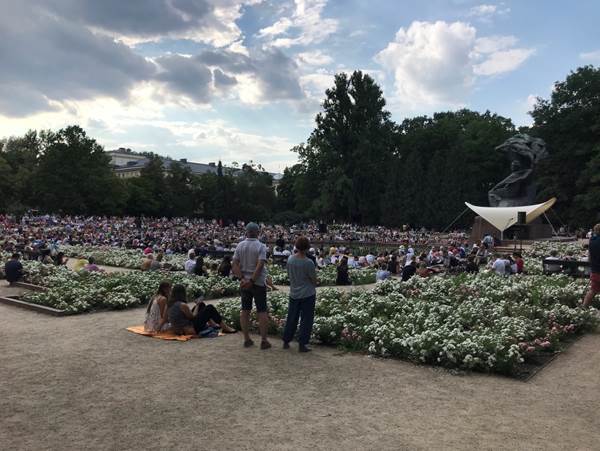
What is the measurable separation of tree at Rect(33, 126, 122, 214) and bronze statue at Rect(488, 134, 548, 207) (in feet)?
161

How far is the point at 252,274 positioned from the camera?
7715mm

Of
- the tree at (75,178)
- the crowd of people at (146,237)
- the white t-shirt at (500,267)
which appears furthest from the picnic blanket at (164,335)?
the tree at (75,178)

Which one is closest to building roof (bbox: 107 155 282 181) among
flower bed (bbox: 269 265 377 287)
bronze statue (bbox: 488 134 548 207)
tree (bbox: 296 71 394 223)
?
tree (bbox: 296 71 394 223)

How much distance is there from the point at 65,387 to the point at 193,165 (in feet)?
493

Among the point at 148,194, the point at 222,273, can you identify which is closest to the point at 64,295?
the point at 222,273

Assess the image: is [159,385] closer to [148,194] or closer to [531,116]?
[531,116]

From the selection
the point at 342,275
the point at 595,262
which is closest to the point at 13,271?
the point at 342,275

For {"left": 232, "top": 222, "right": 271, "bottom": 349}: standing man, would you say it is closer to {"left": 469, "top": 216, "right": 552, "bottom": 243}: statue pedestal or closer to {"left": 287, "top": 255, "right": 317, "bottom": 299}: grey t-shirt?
{"left": 287, "top": 255, "right": 317, "bottom": 299}: grey t-shirt

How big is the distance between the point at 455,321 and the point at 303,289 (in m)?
2.78

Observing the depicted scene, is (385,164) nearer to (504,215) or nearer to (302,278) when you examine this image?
(504,215)

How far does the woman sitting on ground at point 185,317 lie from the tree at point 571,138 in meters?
42.9

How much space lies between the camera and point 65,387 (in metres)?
5.97

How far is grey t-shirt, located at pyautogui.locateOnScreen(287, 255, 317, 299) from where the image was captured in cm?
744

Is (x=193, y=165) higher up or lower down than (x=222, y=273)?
higher up
